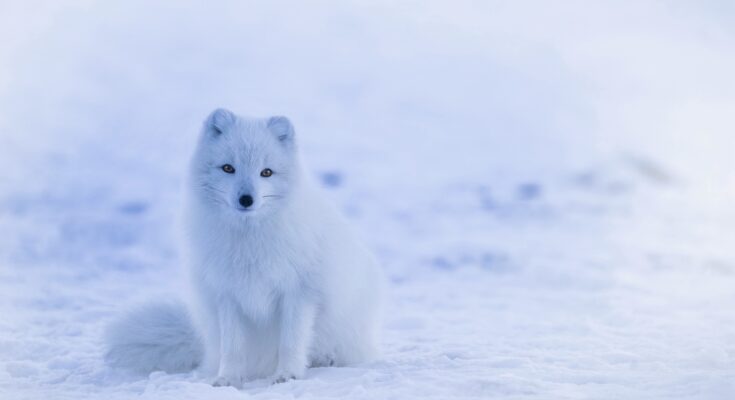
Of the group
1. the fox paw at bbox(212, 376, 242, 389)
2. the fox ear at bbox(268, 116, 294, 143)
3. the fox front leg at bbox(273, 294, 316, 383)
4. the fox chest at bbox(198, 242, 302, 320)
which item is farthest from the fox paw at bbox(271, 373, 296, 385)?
the fox ear at bbox(268, 116, 294, 143)

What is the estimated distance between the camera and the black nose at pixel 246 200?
3.08m

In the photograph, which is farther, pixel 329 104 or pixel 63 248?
pixel 329 104

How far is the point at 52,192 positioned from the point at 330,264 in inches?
251

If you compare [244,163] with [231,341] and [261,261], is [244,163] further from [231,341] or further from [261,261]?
[231,341]

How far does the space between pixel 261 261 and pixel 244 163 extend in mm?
426

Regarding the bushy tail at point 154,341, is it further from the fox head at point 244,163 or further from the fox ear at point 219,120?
the fox ear at point 219,120

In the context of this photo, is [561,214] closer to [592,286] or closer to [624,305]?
[592,286]

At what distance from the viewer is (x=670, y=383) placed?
122 inches

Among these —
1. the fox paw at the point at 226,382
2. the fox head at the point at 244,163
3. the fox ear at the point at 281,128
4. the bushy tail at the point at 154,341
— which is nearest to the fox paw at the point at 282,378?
the fox paw at the point at 226,382

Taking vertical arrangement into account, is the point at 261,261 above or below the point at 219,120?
below

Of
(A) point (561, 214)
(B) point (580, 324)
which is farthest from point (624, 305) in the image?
(A) point (561, 214)

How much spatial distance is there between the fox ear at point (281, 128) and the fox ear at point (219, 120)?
0.16 m

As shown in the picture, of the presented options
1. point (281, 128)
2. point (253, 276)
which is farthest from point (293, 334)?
point (281, 128)

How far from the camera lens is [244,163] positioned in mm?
3170
